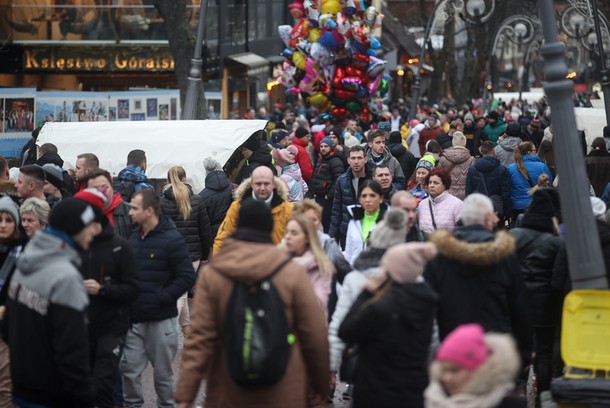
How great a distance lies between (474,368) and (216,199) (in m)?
8.54

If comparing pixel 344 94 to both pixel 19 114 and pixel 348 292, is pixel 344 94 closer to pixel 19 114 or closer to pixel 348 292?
pixel 19 114

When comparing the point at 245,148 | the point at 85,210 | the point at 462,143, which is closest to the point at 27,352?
the point at 85,210

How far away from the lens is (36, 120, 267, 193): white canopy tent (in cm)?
1644

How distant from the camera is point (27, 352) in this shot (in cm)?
712

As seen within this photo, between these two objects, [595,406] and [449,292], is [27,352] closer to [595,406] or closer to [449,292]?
[449,292]

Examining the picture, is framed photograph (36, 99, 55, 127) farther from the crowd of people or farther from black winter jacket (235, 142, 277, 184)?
the crowd of people

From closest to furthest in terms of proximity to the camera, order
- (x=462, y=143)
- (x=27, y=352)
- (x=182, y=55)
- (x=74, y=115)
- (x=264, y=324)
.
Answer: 1. (x=264, y=324)
2. (x=27, y=352)
3. (x=462, y=143)
4. (x=74, y=115)
5. (x=182, y=55)

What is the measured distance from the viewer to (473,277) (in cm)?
802

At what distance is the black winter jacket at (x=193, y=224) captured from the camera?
1244 cm

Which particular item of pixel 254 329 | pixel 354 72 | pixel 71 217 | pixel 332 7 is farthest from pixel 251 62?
pixel 254 329

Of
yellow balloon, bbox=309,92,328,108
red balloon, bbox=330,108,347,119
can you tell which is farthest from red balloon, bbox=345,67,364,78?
red balloon, bbox=330,108,347,119

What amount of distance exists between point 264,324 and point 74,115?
59.7ft

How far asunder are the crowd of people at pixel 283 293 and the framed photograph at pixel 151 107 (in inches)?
461

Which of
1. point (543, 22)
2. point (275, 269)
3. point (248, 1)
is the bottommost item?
point (275, 269)
